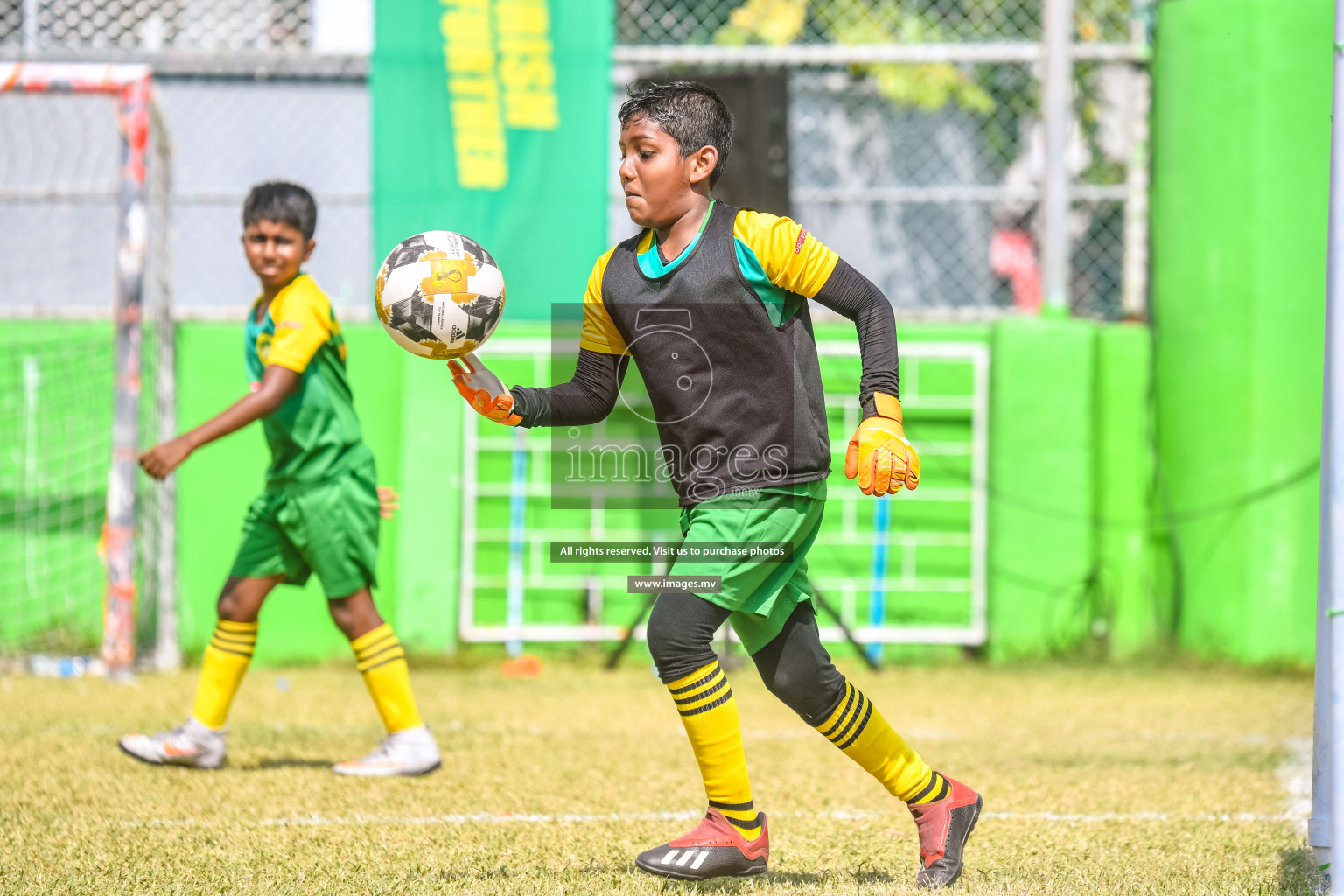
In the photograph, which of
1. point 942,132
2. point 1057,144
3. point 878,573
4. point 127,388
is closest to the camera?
point 127,388

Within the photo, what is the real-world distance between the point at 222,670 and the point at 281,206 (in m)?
1.55


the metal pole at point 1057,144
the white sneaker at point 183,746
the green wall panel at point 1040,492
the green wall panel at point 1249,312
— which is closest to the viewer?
the white sneaker at point 183,746

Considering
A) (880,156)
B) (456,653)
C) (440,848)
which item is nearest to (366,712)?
(456,653)

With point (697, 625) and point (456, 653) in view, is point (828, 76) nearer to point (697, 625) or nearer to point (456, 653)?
point (456, 653)

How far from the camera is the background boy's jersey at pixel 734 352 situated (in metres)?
3.26

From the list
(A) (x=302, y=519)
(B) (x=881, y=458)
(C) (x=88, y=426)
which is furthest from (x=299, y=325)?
(C) (x=88, y=426)

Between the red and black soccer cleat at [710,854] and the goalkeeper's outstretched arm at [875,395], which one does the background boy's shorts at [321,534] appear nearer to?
the red and black soccer cleat at [710,854]

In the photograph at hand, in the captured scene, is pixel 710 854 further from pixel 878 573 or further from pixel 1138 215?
pixel 1138 215

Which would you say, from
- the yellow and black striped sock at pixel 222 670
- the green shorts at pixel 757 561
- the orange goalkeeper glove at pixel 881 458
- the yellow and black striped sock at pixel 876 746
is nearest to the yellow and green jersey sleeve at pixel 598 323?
the green shorts at pixel 757 561

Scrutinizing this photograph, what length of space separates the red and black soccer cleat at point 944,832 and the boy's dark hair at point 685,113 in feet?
5.24

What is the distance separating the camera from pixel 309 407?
4.60 metres

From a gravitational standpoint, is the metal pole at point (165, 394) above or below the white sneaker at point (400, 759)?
above

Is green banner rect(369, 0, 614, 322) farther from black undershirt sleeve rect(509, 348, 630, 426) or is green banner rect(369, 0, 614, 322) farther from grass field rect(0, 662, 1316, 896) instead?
black undershirt sleeve rect(509, 348, 630, 426)

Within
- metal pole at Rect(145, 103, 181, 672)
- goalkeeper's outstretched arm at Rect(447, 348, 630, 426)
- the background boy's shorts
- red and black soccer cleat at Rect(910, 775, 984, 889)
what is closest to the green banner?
metal pole at Rect(145, 103, 181, 672)
